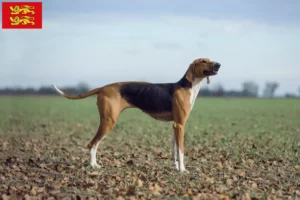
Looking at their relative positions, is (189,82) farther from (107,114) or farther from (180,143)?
(107,114)

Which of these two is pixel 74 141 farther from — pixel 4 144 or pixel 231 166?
pixel 231 166

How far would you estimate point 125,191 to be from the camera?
838 centimetres

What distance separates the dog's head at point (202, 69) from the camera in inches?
403

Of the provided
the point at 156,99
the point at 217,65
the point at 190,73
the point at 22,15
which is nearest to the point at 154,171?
the point at 156,99

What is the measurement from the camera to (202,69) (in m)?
10.3

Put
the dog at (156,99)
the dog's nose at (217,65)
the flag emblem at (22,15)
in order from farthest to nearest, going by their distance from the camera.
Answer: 1. the flag emblem at (22,15)
2. the dog at (156,99)
3. the dog's nose at (217,65)

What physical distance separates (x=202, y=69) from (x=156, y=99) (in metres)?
1.09

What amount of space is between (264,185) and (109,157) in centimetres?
437

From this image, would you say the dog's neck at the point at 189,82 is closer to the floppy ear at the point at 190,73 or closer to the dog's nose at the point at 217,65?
the floppy ear at the point at 190,73

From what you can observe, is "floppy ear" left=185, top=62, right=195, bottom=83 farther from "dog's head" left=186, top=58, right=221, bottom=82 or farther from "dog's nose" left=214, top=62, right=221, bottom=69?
"dog's nose" left=214, top=62, right=221, bottom=69

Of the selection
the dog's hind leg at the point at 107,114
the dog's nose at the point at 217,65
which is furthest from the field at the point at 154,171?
the dog's nose at the point at 217,65

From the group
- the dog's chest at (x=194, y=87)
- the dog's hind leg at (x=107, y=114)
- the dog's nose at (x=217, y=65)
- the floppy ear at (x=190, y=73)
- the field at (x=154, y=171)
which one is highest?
the dog's nose at (x=217, y=65)

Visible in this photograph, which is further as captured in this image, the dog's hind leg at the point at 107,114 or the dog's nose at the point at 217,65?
the dog's hind leg at the point at 107,114

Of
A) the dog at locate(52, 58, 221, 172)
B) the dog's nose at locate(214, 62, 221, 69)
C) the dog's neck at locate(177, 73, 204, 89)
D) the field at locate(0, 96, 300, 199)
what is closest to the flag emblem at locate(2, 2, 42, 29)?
the field at locate(0, 96, 300, 199)
